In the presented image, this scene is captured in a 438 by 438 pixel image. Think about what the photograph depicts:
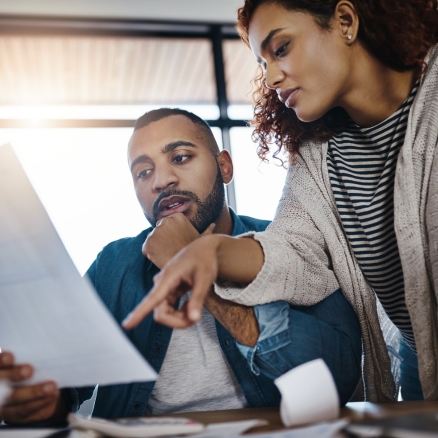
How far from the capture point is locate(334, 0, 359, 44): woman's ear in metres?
1.03

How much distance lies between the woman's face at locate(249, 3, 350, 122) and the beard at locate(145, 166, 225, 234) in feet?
1.09

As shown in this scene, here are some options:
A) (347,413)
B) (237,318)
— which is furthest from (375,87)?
(347,413)

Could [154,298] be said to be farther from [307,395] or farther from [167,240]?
[167,240]

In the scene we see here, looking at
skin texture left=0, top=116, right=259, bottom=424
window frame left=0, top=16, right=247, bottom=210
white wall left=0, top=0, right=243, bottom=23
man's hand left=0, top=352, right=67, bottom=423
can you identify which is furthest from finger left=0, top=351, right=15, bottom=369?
white wall left=0, top=0, right=243, bottom=23

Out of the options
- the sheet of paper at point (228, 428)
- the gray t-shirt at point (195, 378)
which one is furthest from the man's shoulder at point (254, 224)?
the sheet of paper at point (228, 428)

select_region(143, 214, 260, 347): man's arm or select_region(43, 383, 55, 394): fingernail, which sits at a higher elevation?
select_region(143, 214, 260, 347): man's arm

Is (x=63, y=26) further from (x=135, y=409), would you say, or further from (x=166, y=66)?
(x=135, y=409)

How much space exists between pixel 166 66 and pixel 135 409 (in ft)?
8.77

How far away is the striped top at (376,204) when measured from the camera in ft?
3.23

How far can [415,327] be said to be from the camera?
34.8 inches

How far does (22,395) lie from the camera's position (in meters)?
0.72

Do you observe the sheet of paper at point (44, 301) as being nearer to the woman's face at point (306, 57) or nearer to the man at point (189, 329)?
the man at point (189, 329)

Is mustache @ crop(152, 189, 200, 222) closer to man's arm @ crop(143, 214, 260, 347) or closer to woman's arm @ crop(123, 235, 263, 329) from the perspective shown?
man's arm @ crop(143, 214, 260, 347)

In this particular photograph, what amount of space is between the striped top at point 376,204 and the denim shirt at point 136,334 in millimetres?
311
